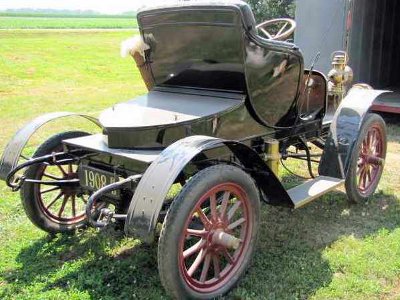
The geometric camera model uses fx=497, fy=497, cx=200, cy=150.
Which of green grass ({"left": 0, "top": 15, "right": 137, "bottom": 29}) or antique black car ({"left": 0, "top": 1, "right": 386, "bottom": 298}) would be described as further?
green grass ({"left": 0, "top": 15, "right": 137, "bottom": 29})

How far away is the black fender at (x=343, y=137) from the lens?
4375 mm

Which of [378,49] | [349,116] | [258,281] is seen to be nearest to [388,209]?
[349,116]

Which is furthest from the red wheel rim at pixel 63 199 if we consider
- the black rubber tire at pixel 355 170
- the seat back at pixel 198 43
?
the black rubber tire at pixel 355 170

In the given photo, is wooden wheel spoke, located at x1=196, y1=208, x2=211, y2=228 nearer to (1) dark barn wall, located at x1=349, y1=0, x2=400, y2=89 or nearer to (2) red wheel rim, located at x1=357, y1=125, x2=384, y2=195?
(2) red wheel rim, located at x1=357, y1=125, x2=384, y2=195

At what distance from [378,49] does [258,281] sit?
26.9 ft

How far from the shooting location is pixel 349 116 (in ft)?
15.0

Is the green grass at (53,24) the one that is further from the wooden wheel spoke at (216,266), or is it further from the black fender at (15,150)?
the wooden wheel spoke at (216,266)

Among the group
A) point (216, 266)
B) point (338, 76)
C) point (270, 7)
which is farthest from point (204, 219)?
point (270, 7)

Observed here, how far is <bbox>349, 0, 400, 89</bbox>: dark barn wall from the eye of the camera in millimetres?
8906

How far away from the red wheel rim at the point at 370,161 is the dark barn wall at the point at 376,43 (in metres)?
3.93

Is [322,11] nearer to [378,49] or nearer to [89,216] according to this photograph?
[378,49]

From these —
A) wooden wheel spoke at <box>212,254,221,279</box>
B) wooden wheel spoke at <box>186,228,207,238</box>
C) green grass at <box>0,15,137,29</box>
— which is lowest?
green grass at <box>0,15,137,29</box>

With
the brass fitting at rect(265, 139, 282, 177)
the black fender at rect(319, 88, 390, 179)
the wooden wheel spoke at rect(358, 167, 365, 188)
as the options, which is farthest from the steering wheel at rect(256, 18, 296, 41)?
the wooden wheel spoke at rect(358, 167, 365, 188)

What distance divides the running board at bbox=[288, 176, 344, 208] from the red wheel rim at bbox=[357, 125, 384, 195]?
A: 66 centimetres
